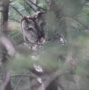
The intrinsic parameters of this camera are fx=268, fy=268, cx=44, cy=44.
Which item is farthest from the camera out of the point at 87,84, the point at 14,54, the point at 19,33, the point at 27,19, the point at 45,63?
the point at 19,33

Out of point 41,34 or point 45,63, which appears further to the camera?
point 41,34

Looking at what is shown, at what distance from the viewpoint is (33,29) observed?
7.82 feet

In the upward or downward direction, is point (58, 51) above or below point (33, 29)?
above

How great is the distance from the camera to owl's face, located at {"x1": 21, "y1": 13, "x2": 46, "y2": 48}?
2.20m

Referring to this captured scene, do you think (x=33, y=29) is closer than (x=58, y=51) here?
No

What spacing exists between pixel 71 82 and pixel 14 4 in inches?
48.6

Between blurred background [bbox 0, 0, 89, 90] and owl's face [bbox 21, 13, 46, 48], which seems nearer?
blurred background [bbox 0, 0, 89, 90]

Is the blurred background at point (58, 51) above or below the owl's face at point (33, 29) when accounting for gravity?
above

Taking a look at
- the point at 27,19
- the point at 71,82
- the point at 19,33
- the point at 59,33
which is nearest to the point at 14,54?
the point at 71,82

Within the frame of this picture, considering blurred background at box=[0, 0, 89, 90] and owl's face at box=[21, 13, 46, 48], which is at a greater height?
blurred background at box=[0, 0, 89, 90]

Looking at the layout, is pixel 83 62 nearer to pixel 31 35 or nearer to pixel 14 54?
pixel 14 54

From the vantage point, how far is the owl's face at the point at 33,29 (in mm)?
2204

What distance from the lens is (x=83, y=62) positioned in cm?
131

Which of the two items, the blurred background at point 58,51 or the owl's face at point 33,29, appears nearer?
the blurred background at point 58,51
